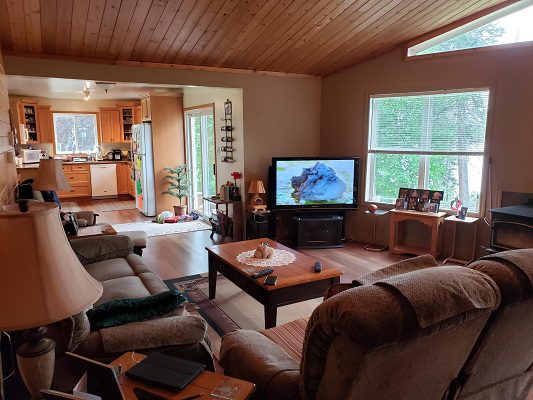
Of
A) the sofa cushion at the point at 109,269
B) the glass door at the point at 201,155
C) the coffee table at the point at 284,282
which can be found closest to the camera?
the coffee table at the point at 284,282

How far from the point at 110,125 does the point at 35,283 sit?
30.8 feet

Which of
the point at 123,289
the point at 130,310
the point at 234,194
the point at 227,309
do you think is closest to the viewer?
the point at 130,310

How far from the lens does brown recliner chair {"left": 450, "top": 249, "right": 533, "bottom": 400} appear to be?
1343mm

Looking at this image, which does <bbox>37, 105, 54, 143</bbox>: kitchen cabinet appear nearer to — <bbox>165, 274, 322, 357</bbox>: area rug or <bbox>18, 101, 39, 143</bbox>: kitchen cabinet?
<bbox>18, 101, 39, 143</bbox>: kitchen cabinet

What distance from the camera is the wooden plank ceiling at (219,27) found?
3.57 m

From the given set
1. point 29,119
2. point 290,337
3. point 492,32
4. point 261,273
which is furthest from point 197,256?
point 29,119

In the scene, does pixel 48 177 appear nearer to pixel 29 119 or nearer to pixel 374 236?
pixel 374 236

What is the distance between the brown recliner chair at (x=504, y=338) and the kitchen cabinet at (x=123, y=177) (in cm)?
922

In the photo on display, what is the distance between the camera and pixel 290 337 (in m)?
2.16

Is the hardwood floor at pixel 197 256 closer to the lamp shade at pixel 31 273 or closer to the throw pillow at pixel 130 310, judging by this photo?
the throw pillow at pixel 130 310

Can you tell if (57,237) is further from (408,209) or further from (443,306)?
(408,209)

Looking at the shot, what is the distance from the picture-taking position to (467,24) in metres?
4.49

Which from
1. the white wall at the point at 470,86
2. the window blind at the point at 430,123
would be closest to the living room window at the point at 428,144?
the window blind at the point at 430,123

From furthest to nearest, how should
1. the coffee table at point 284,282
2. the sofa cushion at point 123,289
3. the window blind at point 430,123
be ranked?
the window blind at point 430,123 → the coffee table at point 284,282 → the sofa cushion at point 123,289
